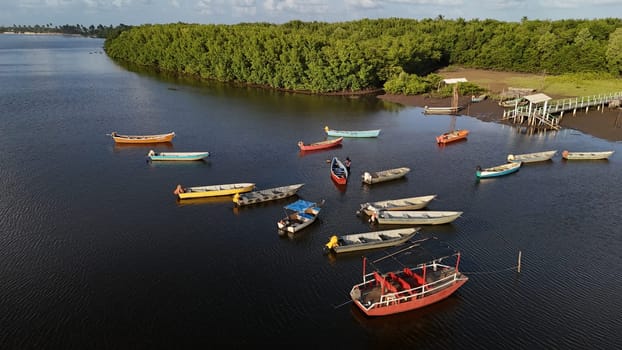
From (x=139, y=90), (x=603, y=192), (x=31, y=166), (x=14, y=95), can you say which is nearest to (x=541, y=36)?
(x=603, y=192)

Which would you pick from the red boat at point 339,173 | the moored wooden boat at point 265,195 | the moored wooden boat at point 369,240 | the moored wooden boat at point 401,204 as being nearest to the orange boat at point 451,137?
the red boat at point 339,173

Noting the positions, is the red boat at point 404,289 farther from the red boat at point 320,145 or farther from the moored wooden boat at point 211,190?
the red boat at point 320,145

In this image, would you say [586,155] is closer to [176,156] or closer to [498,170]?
[498,170]

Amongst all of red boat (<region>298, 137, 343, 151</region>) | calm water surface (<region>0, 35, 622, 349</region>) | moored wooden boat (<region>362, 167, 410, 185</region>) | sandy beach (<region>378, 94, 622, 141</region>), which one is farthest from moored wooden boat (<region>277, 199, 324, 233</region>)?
sandy beach (<region>378, 94, 622, 141</region>)

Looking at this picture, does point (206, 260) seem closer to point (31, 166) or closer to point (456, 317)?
point (456, 317)

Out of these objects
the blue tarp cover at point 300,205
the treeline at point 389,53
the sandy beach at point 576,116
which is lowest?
the blue tarp cover at point 300,205
